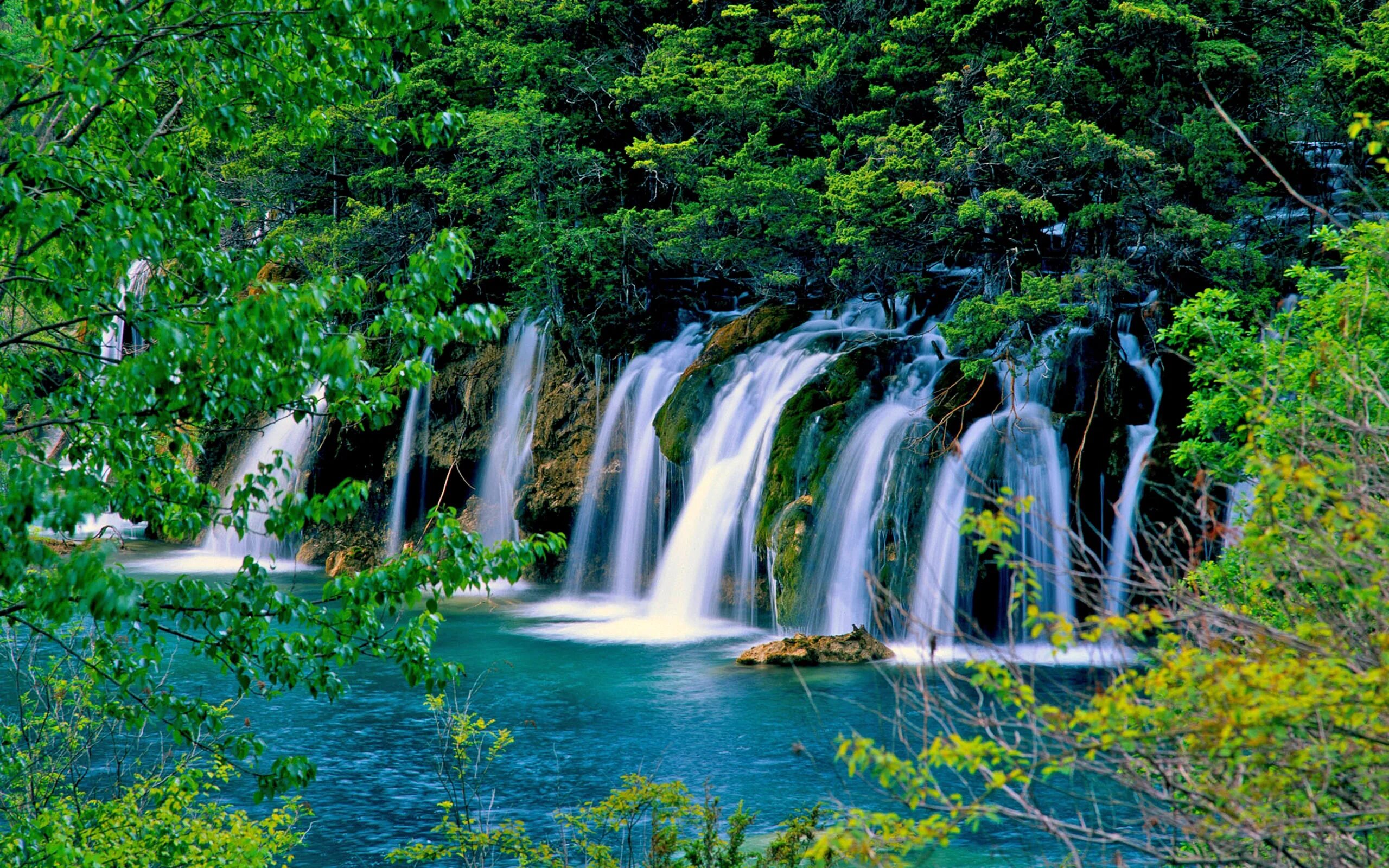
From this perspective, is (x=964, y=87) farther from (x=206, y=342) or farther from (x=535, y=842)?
(x=206, y=342)

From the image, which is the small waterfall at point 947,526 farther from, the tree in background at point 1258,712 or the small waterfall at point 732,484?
the tree in background at point 1258,712

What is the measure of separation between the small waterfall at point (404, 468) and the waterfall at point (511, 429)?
1687mm

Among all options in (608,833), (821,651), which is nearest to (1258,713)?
(608,833)

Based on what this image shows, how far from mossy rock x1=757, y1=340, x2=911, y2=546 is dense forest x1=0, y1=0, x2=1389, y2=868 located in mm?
77

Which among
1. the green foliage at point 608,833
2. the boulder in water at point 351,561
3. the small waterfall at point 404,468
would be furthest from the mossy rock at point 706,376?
the green foliage at point 608,833

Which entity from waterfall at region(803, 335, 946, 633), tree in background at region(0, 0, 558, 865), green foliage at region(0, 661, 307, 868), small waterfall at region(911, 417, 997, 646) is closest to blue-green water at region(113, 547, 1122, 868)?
waterfall at region(803, 335, 946, 633)

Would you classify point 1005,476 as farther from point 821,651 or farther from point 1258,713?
point 1258,713

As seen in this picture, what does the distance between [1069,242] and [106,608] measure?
1640 centimetres

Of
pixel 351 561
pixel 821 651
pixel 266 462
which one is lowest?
pixel 821 651

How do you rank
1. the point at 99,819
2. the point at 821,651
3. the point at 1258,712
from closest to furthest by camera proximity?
the point at 1258,712, the point at 99,819, the point at 821,651

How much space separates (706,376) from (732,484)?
7.26ft

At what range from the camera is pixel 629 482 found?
→ 21969 mm

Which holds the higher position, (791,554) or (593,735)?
(791,554)

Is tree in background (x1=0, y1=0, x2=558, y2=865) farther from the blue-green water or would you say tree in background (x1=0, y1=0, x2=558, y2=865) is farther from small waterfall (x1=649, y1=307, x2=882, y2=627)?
small waterfall (x1=649, y1=307, x2=882, y2=627)
